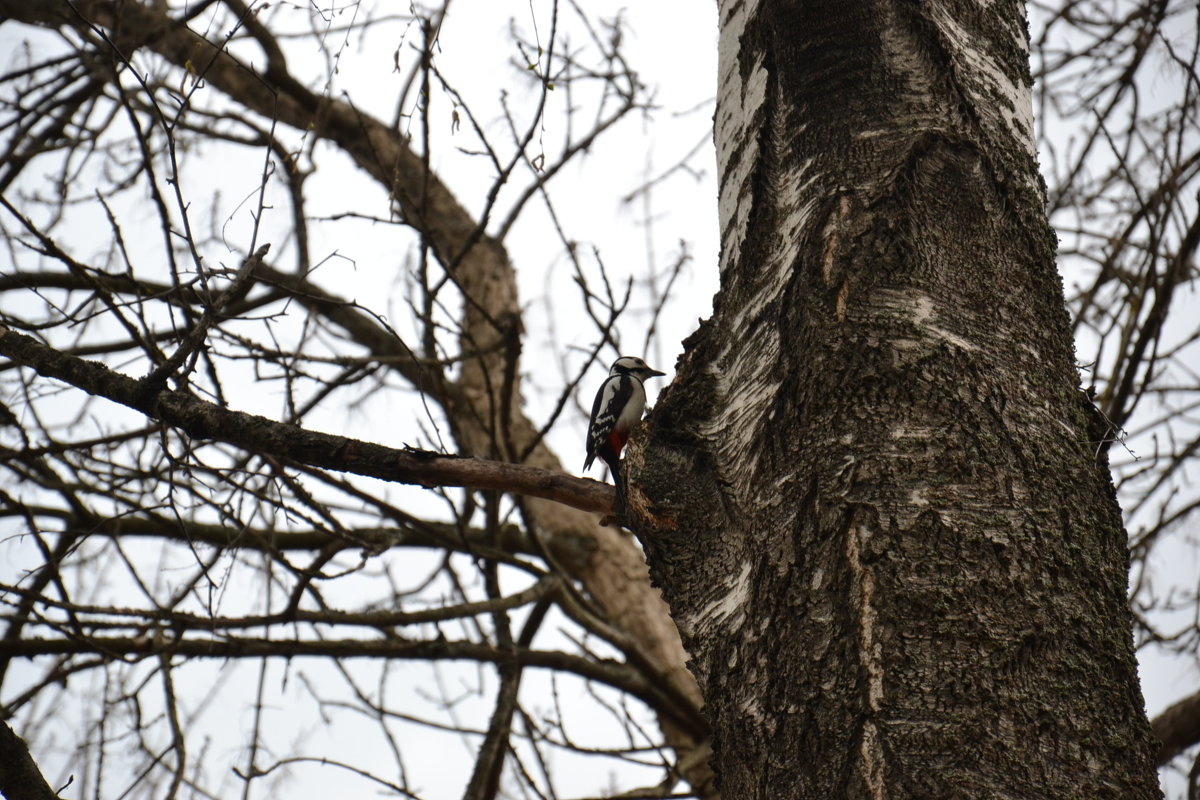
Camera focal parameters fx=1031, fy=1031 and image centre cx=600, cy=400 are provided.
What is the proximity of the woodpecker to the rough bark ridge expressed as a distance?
296 cm

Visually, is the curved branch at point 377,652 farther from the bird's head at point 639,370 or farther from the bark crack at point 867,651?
the bark crack at point 867,651

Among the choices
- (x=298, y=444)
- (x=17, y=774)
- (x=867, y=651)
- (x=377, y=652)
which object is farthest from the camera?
(x=377, y=652)

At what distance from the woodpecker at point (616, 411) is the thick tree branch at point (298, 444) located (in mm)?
2565

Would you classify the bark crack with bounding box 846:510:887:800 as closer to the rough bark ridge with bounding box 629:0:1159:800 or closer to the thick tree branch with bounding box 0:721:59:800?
the rough bark ridge with bounding box 629:0:1159:800

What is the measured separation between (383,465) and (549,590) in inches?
82.9

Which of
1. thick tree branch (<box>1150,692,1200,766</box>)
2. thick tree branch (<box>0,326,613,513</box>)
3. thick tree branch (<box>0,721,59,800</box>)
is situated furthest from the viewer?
thick tree branch (<box>1150,692,1200,766</box>)

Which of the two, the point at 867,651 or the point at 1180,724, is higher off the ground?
the point at 1180,724

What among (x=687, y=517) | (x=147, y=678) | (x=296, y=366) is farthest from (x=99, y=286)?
(x=687, y=517)

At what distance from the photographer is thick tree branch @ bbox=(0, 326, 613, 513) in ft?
6.23

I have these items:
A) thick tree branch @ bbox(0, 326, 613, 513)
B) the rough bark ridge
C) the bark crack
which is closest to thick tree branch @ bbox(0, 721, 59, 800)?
thick tree branch @ bbox(0, 326, 613, 513)

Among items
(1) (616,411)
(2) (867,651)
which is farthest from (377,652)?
(2) (867,651)

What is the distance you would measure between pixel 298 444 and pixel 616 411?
310 centimetres

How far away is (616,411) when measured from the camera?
4934 mm

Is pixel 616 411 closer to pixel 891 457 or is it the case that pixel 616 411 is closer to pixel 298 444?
pixel 298 444
